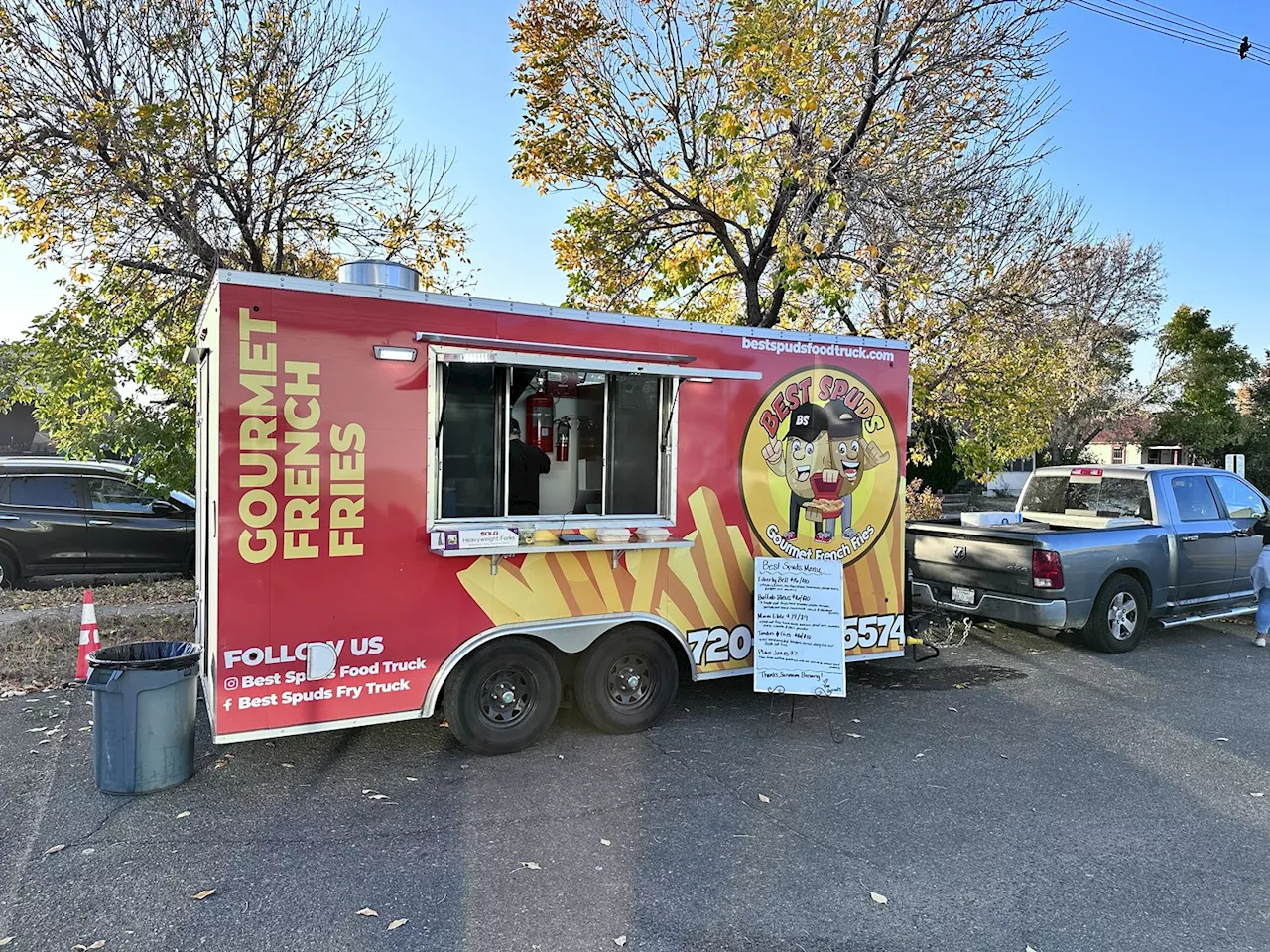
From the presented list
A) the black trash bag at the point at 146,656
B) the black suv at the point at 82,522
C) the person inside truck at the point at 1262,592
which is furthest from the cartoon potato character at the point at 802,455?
the black suv at the point at 82,522

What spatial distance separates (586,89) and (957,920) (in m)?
9.67

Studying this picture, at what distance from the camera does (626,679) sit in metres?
5.39

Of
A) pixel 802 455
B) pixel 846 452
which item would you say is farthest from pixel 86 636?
pixel 846 452

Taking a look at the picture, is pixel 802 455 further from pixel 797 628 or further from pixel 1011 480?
pixel 1011 480

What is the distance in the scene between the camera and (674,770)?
483 cm

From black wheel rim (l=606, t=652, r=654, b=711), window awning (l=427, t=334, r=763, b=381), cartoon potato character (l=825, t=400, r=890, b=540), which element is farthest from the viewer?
cartoon potato character (l=825, t=400, r=890, b=540)

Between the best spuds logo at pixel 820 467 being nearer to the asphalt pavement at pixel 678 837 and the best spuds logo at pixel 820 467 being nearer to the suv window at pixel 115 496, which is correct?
the asphalt pavement at pixel 678 837

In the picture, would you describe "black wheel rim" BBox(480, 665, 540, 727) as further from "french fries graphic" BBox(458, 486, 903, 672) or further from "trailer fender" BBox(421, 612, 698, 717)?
"french fries graphic" BBox(458, 486, 903, 672)

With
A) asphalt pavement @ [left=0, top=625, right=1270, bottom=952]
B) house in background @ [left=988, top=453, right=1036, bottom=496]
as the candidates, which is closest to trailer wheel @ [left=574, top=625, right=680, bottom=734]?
asphalt pavement @ [left=0, top=625, right=1270, bottom=952]

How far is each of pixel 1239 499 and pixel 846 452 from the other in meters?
6.11

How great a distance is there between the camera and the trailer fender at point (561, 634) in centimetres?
470

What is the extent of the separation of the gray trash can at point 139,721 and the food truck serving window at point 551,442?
5.53ft

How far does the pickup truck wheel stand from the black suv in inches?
400

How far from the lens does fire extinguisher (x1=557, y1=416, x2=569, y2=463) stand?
5660mm
